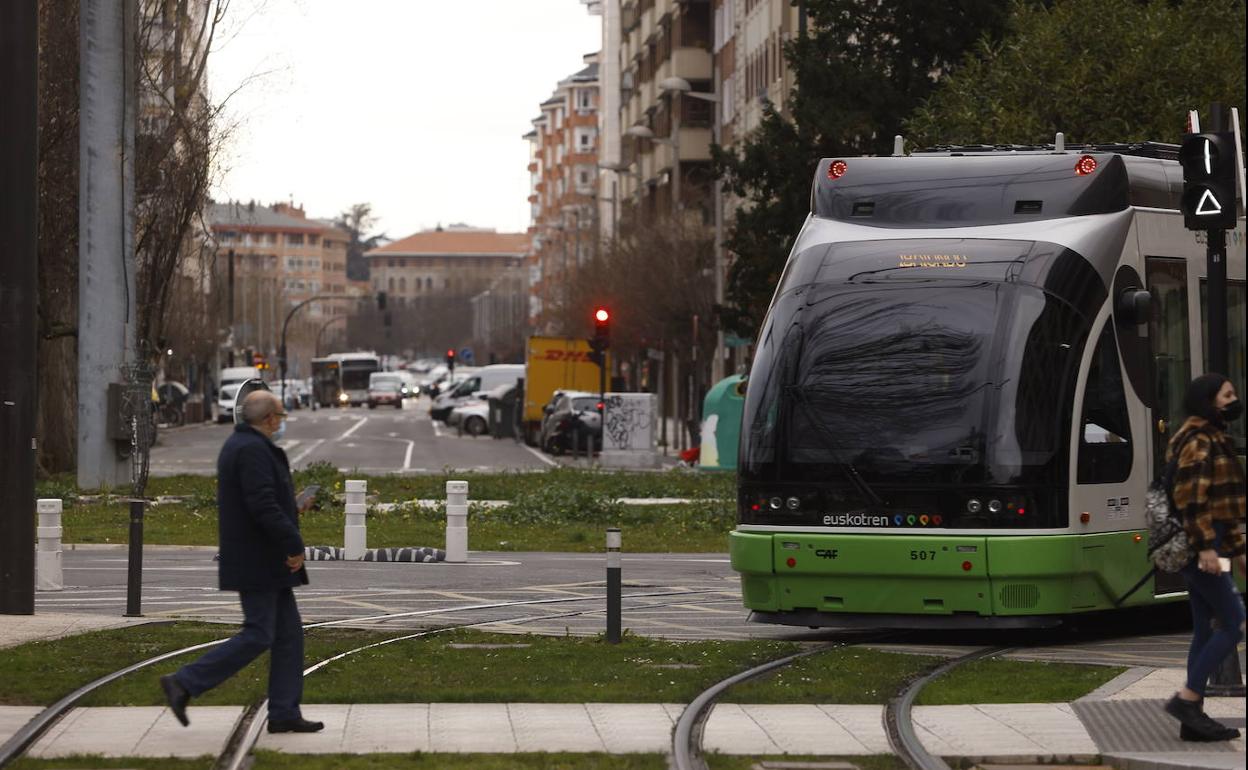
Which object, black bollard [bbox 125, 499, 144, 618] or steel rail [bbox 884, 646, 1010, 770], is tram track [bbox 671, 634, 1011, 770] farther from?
black bollard [bbox 125, 499, 144, 618]

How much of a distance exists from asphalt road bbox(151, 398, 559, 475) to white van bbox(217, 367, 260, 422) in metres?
1.48

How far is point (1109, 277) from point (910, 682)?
3.84 metres

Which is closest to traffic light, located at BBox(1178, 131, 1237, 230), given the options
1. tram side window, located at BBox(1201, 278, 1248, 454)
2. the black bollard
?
tram side window, located at BBox(1201, 278, 1248, 454)

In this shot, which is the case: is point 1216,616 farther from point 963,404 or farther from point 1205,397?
point 963,404

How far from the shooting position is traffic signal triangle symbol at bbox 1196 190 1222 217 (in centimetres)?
1239

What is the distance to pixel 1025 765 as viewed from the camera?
10555mm

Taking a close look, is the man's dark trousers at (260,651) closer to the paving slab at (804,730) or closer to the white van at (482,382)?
the paving slab at (804,730)

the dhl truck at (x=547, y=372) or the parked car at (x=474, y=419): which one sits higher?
the dhl truck at (x=547, y=372)

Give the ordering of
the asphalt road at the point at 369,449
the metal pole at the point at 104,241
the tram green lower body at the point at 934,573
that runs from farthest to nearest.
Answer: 1. the asphalt road at the point at 369,449
2. the metal pole at the point at 104,241
3. the tram green lower body at the point at 934,573

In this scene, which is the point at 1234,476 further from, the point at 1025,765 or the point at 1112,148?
the point at 1112,148

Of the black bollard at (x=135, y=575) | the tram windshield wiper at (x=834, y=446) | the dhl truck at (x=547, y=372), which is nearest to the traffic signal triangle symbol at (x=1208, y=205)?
the tram windshield wiper at (x=834, y=446)

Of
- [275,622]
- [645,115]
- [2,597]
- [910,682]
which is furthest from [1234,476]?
[645,115]

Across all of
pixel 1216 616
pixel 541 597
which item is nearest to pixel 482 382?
pixel 541 597

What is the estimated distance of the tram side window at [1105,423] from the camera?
619 inches
